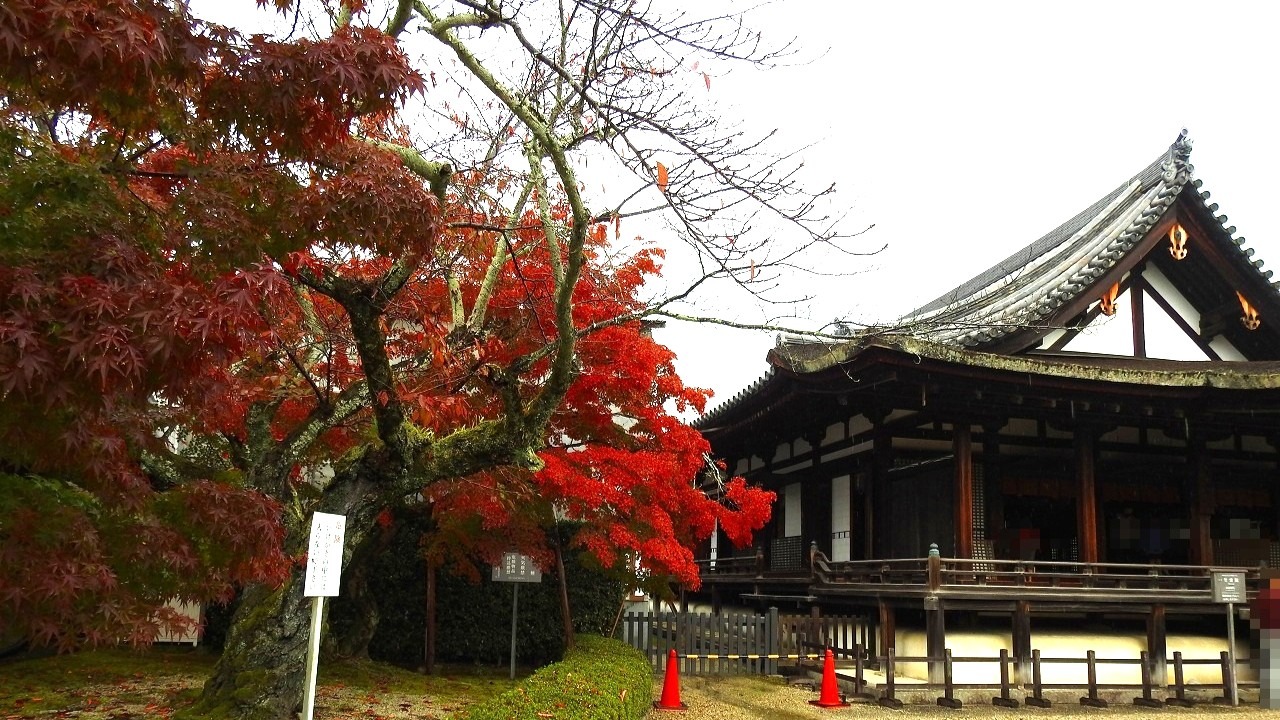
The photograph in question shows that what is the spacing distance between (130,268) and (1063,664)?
13.5 meters

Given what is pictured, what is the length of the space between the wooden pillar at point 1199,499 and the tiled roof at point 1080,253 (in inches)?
138

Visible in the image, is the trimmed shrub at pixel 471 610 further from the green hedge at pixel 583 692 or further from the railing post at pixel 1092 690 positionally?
the railing post at pixel 1092 690

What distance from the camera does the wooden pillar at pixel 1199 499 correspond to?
1495 centimetres

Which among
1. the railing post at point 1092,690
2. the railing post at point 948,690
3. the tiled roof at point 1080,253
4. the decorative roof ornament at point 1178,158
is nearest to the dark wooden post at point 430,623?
the railing post at point 948,690

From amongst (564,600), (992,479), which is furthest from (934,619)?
(564,600)

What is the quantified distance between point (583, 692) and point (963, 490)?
7.84 metres

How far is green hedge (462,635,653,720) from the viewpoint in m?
7.29

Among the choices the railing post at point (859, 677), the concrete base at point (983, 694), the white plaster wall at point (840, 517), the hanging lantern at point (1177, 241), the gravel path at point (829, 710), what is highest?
the hanging lantern at point (1177, 241)

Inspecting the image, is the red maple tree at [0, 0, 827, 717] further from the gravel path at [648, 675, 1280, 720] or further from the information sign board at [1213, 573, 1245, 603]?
the information sign board at [1213, 573, 1245, 603]

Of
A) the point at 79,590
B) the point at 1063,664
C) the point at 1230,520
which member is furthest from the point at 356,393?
the point at 1230,520

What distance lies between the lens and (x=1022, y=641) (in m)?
12.6

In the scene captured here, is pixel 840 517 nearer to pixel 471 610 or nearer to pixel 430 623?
pixel 471 610

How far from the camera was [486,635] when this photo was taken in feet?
46.6

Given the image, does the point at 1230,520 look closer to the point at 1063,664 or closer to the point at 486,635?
the point at 1063,664
